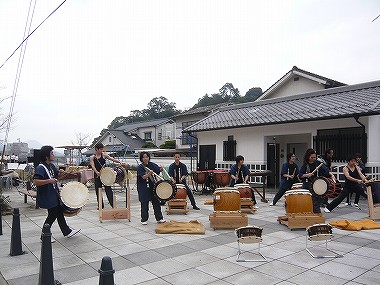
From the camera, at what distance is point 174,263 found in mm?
4730

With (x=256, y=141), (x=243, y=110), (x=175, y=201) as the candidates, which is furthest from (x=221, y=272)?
(x=243, y=110)

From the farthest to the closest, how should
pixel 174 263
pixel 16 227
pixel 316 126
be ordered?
pixel 316 126 < pixel 16 227 < pixel 174 263

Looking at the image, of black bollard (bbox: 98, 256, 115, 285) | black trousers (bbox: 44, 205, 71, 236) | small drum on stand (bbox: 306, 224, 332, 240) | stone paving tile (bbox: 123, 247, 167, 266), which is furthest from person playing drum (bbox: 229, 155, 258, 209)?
black bollard (bbox: 98, 256, 115, 285)

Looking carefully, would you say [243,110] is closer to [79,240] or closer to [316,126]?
[316,126]

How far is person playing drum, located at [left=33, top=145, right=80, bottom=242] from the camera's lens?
5566 millimetres

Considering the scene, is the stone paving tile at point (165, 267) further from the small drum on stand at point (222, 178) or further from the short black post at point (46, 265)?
the small drum on stand at point (222, 178)

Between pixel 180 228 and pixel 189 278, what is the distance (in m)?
2.50

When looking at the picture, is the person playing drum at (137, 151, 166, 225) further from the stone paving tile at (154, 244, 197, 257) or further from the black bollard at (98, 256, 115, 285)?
the black bollard at (98, 256, 115, 285)

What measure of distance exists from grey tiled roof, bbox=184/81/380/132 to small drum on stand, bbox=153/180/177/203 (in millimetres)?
6920

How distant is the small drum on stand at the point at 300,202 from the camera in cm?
684

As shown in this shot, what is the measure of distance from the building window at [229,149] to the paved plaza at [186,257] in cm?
837

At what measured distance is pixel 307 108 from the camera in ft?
42.9

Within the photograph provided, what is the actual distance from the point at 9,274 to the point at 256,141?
39.4 feet

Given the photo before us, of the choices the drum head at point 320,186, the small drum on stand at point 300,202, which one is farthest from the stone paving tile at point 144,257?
the drum head at point 320,186
